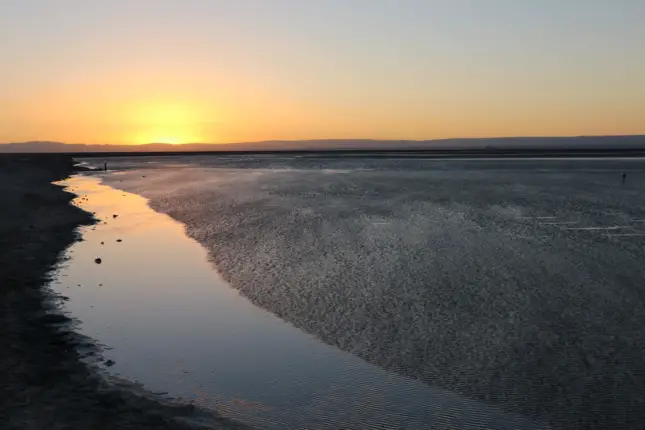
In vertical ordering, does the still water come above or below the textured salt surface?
below

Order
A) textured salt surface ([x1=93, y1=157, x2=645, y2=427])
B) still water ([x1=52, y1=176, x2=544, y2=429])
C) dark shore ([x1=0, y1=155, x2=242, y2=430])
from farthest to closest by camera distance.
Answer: textured salt surface ([x1=93, y1=157, x2=645, y2=427]), still water ([x1=52, y1=176, x2=544, y2=429]), dark shore ([x1=0, y1=155, x2=242, y2=430])

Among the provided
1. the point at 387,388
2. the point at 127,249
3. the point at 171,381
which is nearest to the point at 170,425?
the point at 171,381

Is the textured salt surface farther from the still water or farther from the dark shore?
the dark shore

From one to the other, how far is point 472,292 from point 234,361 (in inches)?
293

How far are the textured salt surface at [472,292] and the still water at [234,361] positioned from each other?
2.03 ft

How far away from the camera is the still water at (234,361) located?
7.95 meters

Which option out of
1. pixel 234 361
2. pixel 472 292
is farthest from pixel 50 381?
pixel 472 292

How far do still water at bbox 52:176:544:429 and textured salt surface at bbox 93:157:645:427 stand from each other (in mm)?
617

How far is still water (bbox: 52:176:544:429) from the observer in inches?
313

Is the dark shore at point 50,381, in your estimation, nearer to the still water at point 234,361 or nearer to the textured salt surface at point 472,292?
the still water at point 234,361

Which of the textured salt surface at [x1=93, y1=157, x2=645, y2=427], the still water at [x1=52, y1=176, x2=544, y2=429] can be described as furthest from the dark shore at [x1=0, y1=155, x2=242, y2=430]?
the textured salt surface at [x1=93, y1=157, x2=645, y2=427]

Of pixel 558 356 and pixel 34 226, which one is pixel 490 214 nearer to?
pixel 558 356

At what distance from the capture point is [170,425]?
745cm

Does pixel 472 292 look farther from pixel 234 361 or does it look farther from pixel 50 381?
pixel 50 381
